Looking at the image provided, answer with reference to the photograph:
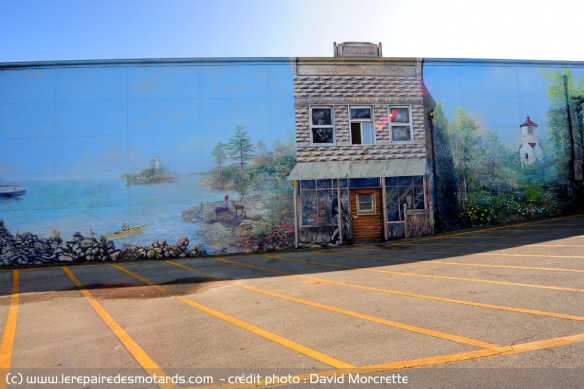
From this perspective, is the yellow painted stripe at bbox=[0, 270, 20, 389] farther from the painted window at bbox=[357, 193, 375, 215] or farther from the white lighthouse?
the white lighthouse

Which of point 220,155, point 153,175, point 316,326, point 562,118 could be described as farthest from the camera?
point 562,118

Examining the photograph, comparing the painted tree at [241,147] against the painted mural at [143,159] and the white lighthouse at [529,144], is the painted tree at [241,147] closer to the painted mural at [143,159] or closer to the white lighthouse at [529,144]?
the painted mural at [143,159]

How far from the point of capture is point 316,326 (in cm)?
471

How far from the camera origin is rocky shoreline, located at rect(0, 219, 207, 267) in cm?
1316

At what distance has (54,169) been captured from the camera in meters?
A: 13.6

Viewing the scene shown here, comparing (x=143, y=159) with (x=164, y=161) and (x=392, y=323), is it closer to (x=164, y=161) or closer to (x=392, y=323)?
(x=164, y=161)

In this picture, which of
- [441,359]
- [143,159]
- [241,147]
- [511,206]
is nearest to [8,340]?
[441,359]

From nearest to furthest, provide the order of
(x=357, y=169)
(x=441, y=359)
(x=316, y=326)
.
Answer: (x=441, y=359)
(x=316, y=326)
(x=357, y=169)

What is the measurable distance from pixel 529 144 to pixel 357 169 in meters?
8.51

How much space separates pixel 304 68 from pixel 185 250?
30.3 feet

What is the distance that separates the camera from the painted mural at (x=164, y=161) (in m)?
13.4

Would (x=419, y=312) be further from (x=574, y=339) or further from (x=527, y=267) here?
(x=527, y=267)

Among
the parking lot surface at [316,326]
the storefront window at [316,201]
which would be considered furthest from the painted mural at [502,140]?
the parking lot surface at [316,326]

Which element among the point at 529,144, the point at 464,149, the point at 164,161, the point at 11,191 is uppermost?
the point at 529,144
